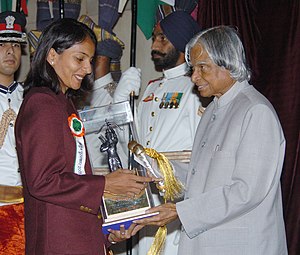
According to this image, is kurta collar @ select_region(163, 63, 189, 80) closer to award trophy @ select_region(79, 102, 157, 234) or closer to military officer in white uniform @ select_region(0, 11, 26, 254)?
military officer in white uniform @ select_region(0, 11, 26, 254)

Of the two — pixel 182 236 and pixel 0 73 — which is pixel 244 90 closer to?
pixel 182 236

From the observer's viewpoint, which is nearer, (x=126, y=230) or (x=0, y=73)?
(x=126, y=230)

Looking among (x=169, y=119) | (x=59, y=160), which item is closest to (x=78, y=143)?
(x=59, y=160)

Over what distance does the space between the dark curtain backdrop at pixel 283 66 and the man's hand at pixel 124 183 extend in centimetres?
138

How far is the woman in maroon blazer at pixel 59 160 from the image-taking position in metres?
1.84

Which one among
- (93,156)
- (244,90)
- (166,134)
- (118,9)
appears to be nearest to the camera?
(244,90)

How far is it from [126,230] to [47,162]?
49 centimetres

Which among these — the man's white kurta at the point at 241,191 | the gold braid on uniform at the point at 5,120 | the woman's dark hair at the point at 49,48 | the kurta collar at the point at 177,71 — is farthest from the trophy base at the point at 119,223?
the kurta collar at the point at 177,71

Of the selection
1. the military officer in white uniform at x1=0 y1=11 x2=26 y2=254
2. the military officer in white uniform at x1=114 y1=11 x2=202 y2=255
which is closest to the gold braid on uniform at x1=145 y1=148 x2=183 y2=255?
the military officer in white uniform at x1=114 y1=11 x2=202 y2=255

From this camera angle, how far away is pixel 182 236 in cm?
230

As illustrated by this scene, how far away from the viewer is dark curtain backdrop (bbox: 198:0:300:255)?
3199mm

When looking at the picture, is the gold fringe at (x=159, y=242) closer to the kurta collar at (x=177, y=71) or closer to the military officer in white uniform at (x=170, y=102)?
the military officer in white uniform at (x=170, y=102)

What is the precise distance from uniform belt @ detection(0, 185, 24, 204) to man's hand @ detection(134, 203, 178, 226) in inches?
42.3

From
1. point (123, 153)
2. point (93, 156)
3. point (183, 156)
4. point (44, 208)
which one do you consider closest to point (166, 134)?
point (183, 156)
